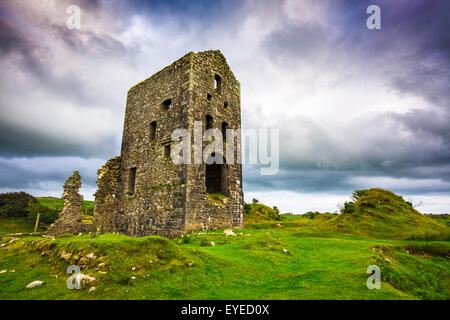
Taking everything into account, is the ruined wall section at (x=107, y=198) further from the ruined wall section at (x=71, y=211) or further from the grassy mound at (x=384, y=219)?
the grassy mound at (x=384, y=219)

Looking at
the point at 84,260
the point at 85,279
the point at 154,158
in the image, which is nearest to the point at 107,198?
the point at 154,158

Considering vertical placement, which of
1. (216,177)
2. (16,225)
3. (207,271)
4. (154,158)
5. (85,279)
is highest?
(154,158)

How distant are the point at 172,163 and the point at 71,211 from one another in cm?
879

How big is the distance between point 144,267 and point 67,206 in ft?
48.8

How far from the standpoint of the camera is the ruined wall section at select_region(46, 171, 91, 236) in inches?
631

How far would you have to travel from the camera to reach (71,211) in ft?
54.2

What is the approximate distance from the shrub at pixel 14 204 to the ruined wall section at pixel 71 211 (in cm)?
999

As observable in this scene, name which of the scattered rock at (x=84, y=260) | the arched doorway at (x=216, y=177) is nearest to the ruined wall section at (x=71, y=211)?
the arched doorway at (x=216, y=177)

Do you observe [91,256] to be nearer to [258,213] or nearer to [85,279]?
[85,279]

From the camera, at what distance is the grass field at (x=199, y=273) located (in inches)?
167

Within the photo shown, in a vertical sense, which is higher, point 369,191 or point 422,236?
point 369,191
